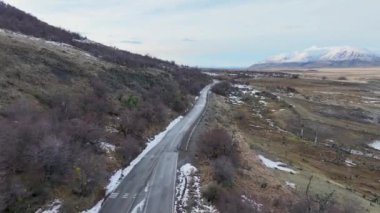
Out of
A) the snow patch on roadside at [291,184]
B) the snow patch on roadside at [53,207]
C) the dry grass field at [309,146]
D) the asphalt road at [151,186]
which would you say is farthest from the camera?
the snow patch on roadside at [291,184]

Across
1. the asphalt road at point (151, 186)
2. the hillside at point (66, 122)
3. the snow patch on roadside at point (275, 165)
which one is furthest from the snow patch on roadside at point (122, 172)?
the snow patch on roadside at point (275, 165)

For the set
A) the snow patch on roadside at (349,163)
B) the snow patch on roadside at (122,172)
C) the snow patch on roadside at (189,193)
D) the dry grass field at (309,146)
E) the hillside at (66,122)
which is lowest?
the snow patch on roadside at (349,163)

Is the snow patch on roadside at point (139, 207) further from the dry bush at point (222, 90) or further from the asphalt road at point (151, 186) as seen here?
the dry bush at point (222, 90)

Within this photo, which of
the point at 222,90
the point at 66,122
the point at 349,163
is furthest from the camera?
the point at 222,90

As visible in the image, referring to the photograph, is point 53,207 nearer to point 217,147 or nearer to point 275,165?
point 217,147

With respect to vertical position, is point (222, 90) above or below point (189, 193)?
above

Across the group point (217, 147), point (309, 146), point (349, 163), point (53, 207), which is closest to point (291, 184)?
point (217, 147)
